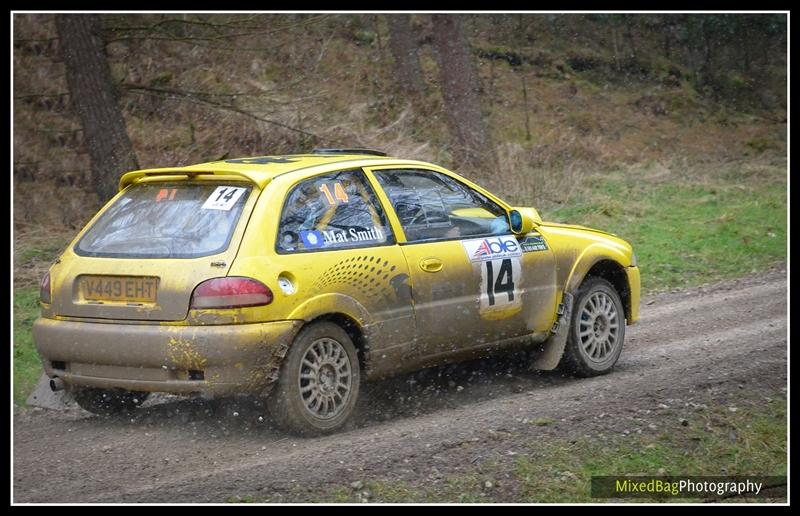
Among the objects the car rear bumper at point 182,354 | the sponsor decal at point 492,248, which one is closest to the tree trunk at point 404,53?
the sponsor decal at point 492,248

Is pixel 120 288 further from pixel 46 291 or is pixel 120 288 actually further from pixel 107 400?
pixel 107 400

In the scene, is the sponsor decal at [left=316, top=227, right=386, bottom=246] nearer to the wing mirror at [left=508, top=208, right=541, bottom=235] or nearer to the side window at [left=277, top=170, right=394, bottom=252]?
the side window at [left=277, top=170, right=394, bottom=252]

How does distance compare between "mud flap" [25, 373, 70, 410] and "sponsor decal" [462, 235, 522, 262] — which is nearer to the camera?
"sponsor decal" [462, 235, 522, 262]

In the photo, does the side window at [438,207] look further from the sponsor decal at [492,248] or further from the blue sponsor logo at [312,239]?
the blue sponsor logo at [312,239]

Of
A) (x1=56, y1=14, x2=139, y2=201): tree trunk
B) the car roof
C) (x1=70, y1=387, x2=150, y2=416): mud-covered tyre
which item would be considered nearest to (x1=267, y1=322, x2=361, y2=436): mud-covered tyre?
the car roof

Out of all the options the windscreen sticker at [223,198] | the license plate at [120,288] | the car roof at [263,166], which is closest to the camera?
the license plate at [120,288]

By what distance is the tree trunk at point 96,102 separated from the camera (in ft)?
40.8

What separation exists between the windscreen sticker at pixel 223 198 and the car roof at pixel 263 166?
98 millimetres

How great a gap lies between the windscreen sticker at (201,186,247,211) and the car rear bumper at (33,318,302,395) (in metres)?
0.82

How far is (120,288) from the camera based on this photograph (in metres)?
6.38

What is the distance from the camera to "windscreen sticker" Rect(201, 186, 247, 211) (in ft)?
21.3

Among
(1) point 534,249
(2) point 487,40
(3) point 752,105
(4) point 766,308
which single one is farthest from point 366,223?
(3) point 752,105

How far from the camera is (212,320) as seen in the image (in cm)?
609
